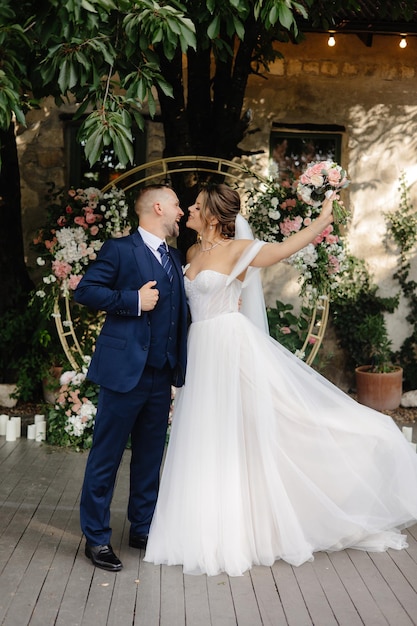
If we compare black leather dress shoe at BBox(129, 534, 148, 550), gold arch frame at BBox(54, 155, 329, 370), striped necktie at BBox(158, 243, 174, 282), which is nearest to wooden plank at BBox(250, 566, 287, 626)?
black leather dress shoe at BBox(129, 534, 148, 550)

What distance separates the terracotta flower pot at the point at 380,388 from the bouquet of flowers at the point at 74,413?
3.15 meters

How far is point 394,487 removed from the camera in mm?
4453

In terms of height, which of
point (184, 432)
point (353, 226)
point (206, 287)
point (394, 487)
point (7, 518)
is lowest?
point (7, 518)

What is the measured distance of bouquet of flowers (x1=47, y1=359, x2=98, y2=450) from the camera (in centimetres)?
654

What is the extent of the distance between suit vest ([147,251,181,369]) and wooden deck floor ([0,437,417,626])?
3.60 feet

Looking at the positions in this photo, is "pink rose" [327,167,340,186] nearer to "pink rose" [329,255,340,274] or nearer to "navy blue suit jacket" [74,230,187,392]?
"navy blue suit jacket" [74,230,187,392]

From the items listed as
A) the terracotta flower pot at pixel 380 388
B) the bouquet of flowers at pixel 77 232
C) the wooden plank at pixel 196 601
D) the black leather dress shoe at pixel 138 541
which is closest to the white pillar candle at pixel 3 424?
the bouquet of flowers at pixel 77 232

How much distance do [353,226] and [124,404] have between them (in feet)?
17.4

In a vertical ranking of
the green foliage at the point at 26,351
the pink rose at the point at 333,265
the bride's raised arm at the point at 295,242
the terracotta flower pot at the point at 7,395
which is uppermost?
the bride's raised arm at the point at 295,242

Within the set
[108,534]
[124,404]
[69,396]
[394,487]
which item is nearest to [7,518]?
[108,534]

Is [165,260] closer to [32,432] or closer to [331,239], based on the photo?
[331,239]

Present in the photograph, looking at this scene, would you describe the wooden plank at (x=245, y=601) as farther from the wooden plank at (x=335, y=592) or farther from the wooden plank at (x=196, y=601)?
the wooden plank at (x=335, y=592)

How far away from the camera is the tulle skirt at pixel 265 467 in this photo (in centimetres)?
420

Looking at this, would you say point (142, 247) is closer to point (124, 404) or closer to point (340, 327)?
point (124, 404)
